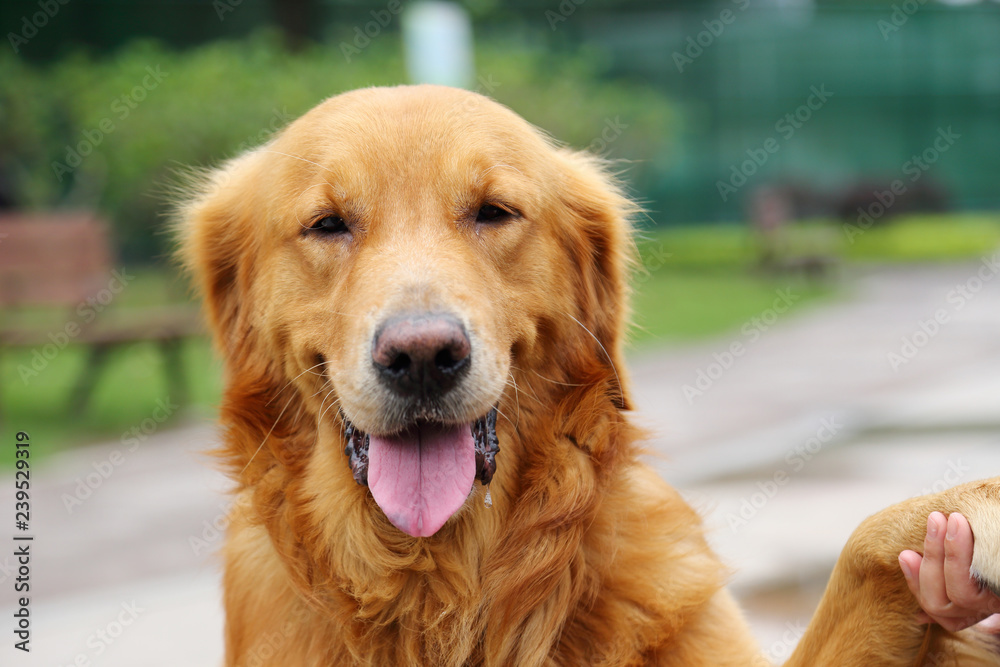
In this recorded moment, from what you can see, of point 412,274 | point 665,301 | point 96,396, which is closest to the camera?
point 412,274

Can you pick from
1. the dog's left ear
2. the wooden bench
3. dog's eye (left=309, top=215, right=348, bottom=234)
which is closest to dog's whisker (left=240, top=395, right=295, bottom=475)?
dog's eye (left=309, top=215, right=348, bottom=234)

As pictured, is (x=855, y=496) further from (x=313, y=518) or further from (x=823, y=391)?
(x=313, y=518)

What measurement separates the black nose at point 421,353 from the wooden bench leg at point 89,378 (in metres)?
7.18

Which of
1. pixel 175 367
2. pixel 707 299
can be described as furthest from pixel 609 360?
pixel 707 299

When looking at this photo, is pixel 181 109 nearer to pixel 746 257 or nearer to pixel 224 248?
pixel 224 248

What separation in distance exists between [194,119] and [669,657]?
405 inches

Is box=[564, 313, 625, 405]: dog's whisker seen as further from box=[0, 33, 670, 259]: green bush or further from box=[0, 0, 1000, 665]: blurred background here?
box=[0, 33, 670, 259]: green bush

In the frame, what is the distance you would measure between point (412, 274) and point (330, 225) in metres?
0.42

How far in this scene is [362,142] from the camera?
2.70 meters

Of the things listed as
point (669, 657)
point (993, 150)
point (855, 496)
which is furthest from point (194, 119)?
point (993, 150)

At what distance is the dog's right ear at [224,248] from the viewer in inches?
120

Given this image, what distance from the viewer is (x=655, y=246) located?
2281cm

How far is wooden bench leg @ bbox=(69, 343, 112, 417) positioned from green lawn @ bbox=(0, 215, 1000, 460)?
165 millimetres

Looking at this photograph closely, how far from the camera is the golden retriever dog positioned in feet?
7.95
